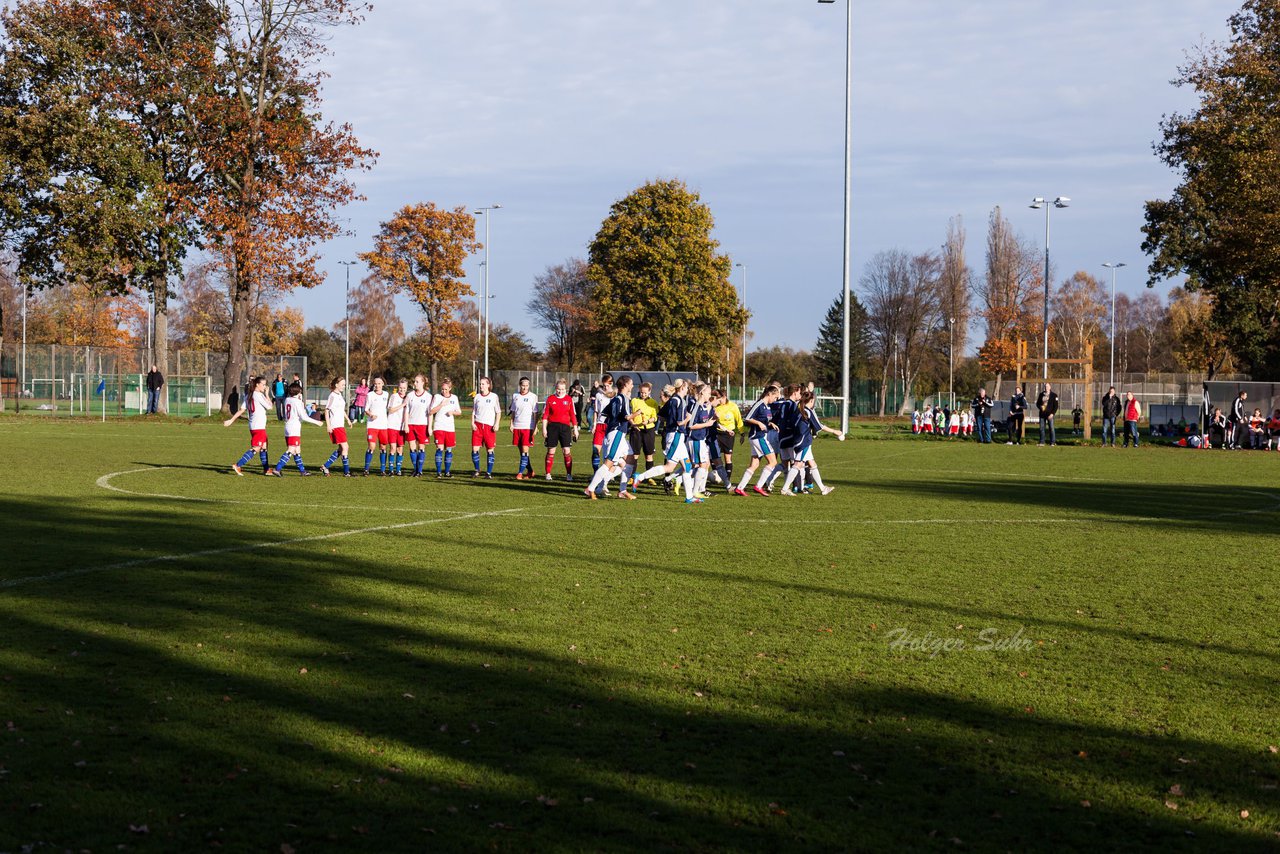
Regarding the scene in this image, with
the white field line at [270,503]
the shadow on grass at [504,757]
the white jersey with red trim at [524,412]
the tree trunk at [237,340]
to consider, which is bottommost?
the shadow on grass at [504,757]

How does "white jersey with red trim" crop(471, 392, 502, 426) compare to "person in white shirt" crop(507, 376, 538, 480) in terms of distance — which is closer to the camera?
"white jersey with red trim" crop(471, 392, 502, 426)

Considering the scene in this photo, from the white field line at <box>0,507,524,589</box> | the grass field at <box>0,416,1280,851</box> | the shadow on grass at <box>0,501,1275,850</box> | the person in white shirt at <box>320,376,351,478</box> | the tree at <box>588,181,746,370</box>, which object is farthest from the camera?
the tree at <box>588,181,746,370</box>

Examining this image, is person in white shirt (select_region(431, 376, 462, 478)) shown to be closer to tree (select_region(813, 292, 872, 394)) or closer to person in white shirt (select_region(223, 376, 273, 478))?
person in white shirt (select_region(223, 376, 273, 478))

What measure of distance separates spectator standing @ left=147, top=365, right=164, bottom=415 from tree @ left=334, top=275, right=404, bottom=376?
170 feet

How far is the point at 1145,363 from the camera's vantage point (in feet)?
386

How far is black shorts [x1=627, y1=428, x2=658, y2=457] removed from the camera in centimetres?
1908

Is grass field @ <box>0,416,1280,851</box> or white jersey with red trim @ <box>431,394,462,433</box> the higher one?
white jersey with red trim @ <box>431,394,462,433</box>

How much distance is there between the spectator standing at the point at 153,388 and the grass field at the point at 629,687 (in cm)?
3594

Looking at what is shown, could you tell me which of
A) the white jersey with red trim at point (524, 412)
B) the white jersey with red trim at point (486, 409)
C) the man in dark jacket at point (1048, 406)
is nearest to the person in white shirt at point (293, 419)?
the white jersey with red trim at point (486, 409)

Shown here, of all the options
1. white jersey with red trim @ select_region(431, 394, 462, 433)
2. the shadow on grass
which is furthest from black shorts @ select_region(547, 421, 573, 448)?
the shadow on grass

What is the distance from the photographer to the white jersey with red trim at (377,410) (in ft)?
73.2

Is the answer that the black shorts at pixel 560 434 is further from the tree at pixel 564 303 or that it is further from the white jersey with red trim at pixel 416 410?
the tree at pixel 564 303

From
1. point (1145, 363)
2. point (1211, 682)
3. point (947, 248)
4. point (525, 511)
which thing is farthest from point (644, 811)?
point (1145, 363)

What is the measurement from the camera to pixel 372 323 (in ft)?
338
